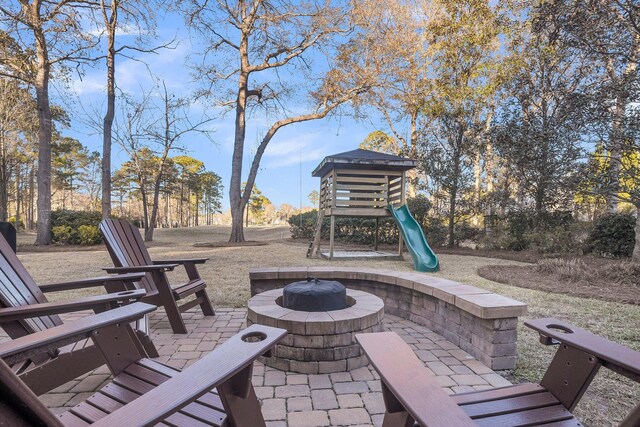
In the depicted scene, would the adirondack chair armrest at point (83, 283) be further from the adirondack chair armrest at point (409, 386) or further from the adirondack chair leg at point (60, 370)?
the adirondack chair armrest at point (409, 386)

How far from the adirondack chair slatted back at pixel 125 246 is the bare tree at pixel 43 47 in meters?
9.52

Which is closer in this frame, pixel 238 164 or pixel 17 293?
pixel 17 293

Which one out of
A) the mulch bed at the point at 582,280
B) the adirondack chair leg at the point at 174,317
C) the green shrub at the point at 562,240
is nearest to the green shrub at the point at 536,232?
the green shrub at the point at 562,240

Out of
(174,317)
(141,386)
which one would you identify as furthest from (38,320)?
(174,317)

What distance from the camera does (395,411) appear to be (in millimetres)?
1190

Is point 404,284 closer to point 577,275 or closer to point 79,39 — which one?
point 577,275

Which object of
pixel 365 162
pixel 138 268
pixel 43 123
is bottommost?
pixel 138 268

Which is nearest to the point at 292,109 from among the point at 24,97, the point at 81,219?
the point at 81,219

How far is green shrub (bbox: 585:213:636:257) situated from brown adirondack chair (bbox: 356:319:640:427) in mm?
8951

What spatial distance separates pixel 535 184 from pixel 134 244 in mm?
10951

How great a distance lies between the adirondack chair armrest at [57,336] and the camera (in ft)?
3.50

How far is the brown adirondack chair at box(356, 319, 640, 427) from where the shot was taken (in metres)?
1.01

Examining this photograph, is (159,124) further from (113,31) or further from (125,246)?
(125,246)

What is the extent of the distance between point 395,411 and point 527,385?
64 cm
